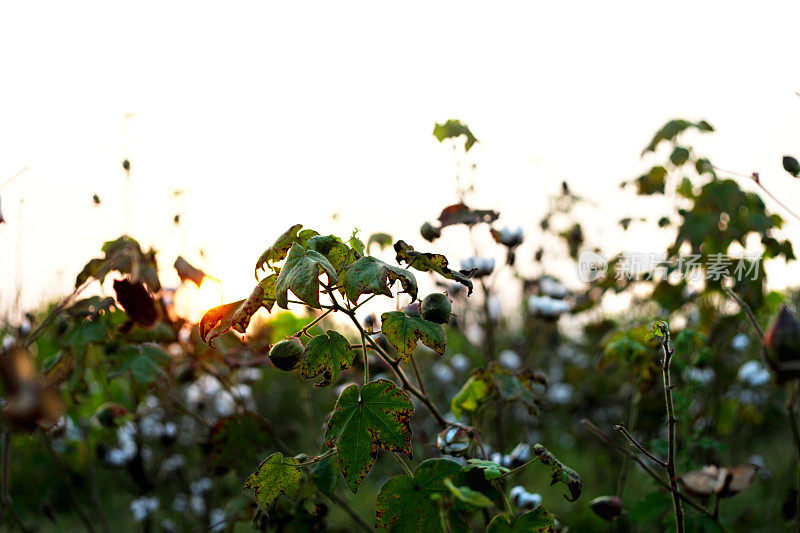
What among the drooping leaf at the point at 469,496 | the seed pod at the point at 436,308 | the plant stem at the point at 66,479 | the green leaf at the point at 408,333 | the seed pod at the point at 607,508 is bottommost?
the plant stem at the point at 66,479

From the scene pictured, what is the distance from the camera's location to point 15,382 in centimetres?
48

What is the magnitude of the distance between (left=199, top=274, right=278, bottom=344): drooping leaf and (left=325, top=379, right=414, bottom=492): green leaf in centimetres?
17

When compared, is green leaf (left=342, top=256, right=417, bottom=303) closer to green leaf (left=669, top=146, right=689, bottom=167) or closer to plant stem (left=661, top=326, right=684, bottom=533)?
plant stem (left=661, top=326, right=684, bottom=533)

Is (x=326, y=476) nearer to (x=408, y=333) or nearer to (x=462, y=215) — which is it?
(x=408, y=333)

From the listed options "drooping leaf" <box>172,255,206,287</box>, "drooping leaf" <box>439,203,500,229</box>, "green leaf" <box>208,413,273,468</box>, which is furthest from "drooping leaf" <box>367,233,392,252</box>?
"green leaf" <box>208,413,273,468</box>

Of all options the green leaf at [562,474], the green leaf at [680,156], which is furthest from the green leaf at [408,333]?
the green leaf at [680,156]

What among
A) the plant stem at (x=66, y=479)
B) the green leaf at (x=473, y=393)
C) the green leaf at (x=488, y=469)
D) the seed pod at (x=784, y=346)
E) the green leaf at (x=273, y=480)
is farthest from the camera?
the plant stem at (x=66, y=479)

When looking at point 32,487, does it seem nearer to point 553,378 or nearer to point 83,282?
point 83,282

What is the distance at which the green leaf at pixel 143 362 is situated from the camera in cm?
144

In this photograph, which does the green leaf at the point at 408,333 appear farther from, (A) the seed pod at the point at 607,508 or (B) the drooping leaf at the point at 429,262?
(A) the seed pod at the point at 607,508

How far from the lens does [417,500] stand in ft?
3.01

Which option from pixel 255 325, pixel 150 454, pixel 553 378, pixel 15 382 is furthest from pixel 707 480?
pixel 553 378

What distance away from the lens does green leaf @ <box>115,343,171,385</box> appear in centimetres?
Result: 144

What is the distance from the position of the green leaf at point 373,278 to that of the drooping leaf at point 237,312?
0.12 m
